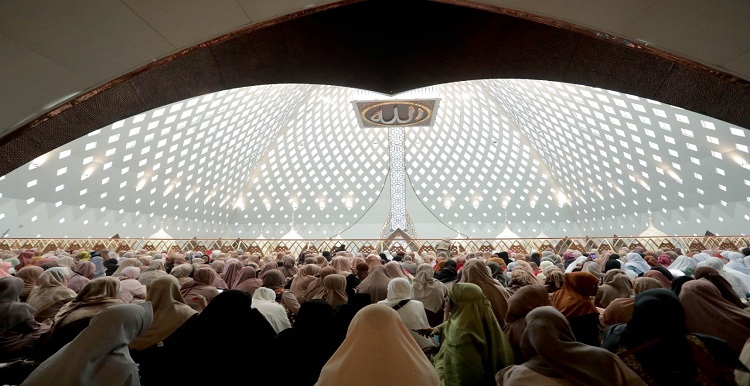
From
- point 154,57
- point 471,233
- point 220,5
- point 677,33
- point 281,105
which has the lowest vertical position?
point 471,233

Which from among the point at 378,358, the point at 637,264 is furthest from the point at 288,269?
the point at 637,264

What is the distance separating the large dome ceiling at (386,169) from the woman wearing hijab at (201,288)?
43.7ft

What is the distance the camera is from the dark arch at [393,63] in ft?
7.94

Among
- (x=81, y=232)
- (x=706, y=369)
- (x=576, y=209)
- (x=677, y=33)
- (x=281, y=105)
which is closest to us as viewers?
(x=706, y=369)

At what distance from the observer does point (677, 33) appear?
2.10 meters

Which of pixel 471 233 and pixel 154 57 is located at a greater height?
pixel 154 57

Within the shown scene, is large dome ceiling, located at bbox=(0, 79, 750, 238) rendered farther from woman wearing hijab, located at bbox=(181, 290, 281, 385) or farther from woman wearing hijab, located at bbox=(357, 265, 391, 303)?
woman wearing hijab, located at bbox=(181, 290, 281, 385)

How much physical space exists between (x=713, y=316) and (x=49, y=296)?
6.16 meters

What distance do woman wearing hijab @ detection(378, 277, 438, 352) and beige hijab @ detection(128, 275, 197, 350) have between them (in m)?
1.67

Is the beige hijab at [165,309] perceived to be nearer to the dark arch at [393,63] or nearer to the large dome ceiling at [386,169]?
the dark arch at [393,63]

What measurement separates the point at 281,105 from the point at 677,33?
77.5ft

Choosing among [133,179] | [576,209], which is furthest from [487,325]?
[576,209]

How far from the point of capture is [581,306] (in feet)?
9.71

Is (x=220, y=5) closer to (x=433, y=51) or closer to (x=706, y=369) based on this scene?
(x=433, y=51)
